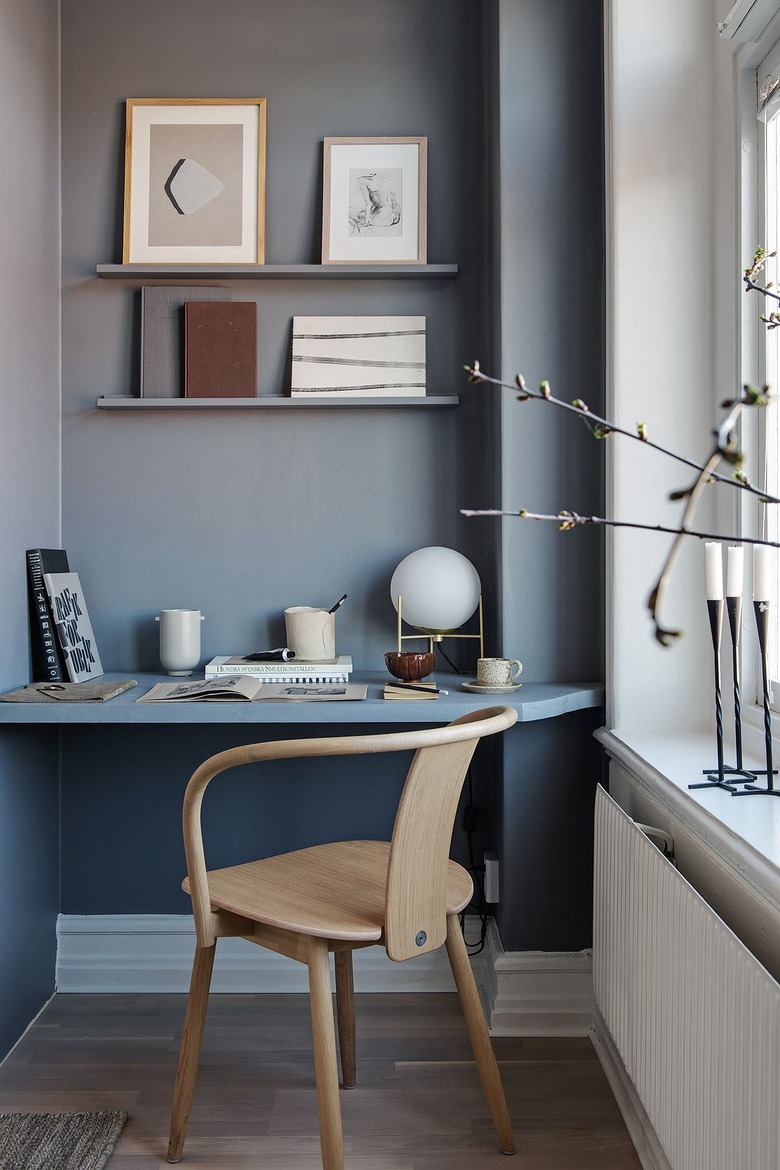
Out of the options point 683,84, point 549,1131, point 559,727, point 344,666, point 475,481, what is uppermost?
point 683,84

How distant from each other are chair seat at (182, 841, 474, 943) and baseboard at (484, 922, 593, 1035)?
50 cm

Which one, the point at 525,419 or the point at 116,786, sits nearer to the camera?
the point at 525,419

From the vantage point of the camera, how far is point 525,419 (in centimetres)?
212

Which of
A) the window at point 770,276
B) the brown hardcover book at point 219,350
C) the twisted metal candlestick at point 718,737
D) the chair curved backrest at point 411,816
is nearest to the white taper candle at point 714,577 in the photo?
the twisted metal candlestick at point 718,737

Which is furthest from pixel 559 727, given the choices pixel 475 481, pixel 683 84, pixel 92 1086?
pixel 683 84

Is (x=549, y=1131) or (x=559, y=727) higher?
(x=559, y=727)

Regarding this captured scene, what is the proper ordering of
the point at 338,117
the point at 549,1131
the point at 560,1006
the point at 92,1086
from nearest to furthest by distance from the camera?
the point at 549,1131, the point at 92,1086, the point at 560,1006, the point at 338,117

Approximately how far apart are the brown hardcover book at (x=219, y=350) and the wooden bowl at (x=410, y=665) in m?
0.79

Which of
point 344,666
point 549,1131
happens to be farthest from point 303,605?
point 549,1131

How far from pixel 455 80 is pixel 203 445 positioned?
1162mm

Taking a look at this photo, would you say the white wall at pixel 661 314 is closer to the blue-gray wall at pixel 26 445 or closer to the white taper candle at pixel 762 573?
the white taper candle at pixel 762 573

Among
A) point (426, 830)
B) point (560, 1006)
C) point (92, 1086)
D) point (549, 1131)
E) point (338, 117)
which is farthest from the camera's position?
point (338, 117)

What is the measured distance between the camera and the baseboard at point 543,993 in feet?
6.91

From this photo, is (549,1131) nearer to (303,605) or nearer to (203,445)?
(303,605)
